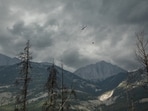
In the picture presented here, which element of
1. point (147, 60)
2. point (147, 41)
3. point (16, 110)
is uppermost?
point (147, 41)

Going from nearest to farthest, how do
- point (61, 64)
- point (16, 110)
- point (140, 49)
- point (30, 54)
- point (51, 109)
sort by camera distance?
point (140, 49) → point (61, 64) → point (51, 109) → point (16, 110) → point (30, 54)

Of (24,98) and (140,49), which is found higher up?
(140,49)

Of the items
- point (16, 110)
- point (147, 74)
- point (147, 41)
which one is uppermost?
point (147, 41)

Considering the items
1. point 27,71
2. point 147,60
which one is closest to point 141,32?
point 147,60

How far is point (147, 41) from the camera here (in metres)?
25.4

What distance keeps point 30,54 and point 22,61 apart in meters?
1.44

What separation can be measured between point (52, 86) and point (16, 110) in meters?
5.76

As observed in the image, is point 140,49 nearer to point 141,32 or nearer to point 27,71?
point 141,32

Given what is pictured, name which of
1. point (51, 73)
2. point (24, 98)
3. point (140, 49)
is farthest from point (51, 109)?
point (140, 49)

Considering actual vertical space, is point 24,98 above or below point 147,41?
below

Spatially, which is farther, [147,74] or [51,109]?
[51,109]

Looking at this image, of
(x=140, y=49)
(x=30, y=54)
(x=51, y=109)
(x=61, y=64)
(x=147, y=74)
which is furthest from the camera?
(x=30, y=54)

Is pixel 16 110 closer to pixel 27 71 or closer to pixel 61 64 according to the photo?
pixel 27 71

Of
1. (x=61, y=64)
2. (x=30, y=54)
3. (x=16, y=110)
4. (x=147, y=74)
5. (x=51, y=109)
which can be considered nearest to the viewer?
(x=147, y=74)
